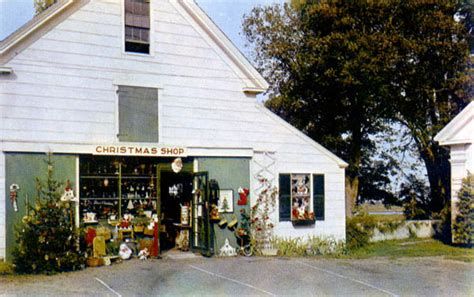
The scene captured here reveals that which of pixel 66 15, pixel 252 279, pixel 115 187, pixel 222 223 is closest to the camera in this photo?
pixel 252 279

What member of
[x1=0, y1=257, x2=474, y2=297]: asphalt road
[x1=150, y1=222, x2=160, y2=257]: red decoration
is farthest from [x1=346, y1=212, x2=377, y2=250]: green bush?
[x1=150, y1=222, x2=160, y2=257]: red decoration

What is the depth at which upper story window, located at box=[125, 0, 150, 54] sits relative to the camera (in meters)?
15.8

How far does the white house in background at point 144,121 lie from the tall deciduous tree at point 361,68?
7349mm

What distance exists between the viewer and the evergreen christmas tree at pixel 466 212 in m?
19.4

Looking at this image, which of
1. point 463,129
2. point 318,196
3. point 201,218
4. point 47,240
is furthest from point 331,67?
point 47,240

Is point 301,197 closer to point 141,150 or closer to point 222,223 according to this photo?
point 222,223

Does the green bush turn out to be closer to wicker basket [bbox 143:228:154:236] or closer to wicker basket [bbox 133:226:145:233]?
wicker basket [bbox 143:228:154:236]

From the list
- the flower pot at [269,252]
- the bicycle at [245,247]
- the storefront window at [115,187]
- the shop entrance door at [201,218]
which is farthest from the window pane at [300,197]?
the storefront window at [115,187]

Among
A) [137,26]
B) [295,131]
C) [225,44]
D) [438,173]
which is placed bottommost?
[438,173]

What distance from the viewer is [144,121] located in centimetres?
1586

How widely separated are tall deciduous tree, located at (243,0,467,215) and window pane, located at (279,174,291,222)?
773 centimetres

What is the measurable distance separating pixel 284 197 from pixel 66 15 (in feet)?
26.8

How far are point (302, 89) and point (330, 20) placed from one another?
396 cm

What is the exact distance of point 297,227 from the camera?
18.2 meters
